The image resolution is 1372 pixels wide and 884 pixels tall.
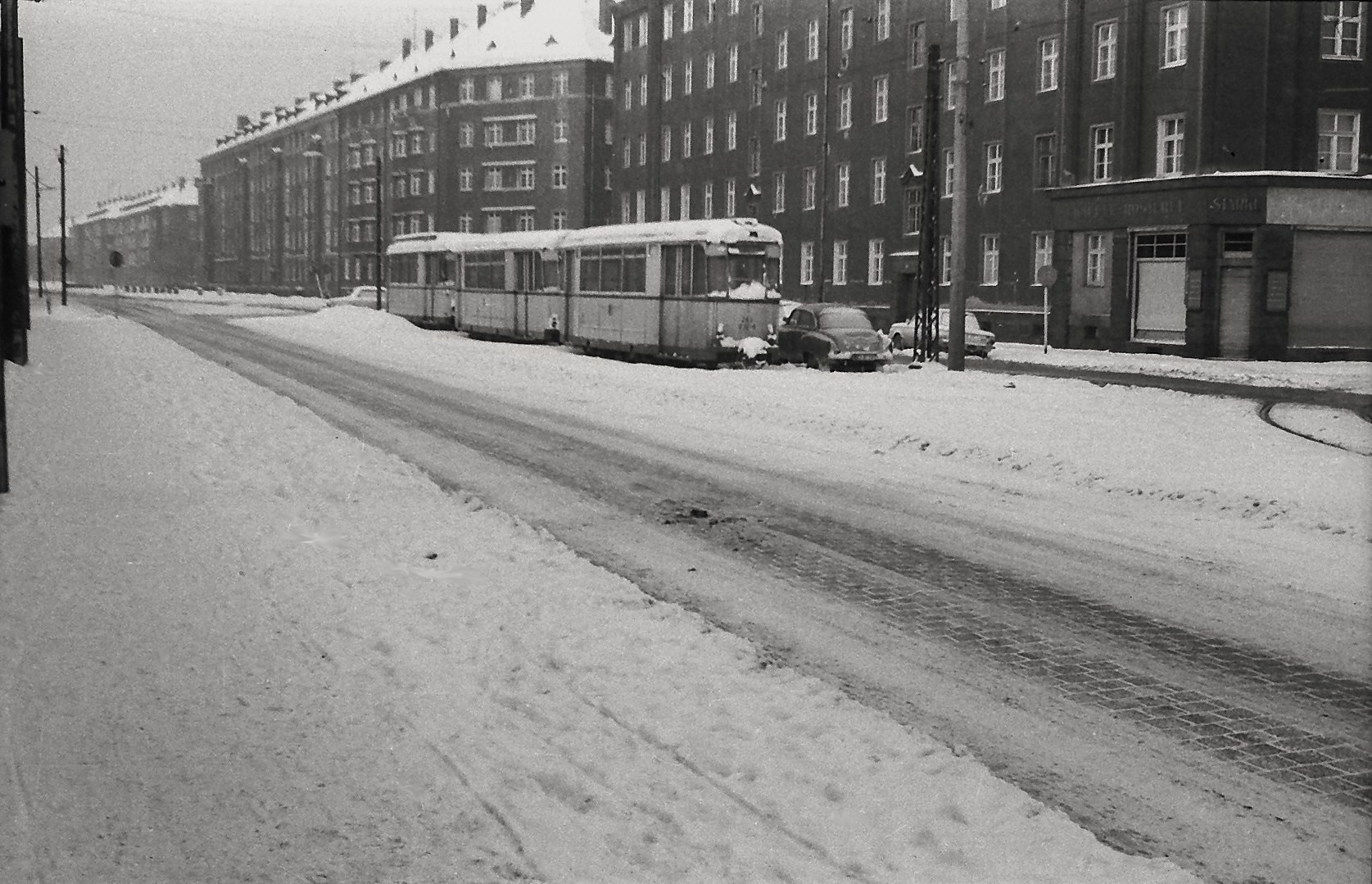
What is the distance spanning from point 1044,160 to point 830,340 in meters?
19.2

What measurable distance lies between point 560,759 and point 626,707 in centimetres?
71

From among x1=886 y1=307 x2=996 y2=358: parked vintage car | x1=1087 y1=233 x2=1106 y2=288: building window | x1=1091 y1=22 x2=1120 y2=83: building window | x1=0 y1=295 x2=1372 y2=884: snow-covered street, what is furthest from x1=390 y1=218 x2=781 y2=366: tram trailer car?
x1=0 y1=295 x2=1372 y2=884: snow-covered street

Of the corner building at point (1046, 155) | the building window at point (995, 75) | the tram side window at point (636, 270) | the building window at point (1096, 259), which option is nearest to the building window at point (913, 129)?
the corner building at point (1046, 155)

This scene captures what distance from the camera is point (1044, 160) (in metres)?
46.8

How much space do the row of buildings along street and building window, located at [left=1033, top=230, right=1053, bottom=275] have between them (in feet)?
0.44

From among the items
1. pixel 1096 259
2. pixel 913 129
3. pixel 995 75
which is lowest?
pixel 1096 259

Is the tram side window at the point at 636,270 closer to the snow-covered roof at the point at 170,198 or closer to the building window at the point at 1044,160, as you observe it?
the building window at the point at 1044,160

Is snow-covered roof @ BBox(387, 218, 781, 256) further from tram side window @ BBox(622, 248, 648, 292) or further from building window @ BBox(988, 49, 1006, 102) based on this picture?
building window @ BBox(988, 49, 1006, 102)

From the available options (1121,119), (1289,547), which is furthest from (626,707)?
(1121,119)

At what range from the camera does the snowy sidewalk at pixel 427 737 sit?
15.0 feet

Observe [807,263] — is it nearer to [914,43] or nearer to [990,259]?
[914,43]

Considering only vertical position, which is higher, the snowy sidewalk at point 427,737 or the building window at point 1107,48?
the building window at point 1107,48

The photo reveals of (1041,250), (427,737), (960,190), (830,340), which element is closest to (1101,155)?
(960,190)

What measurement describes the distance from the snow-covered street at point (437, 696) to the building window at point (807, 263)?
4686 centimetres
